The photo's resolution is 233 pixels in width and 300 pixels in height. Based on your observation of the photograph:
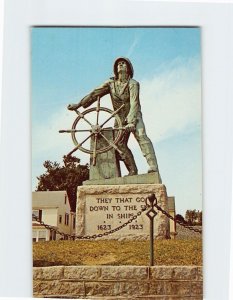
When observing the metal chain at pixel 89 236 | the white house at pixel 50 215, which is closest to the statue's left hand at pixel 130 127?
the metal chain at pixel 89 236

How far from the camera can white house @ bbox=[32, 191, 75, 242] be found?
5.44 metres

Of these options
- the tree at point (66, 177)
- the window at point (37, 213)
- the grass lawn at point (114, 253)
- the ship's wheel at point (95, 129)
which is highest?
the ship's wheel at point (95, 129)

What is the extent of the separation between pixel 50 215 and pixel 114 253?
73 centimetres

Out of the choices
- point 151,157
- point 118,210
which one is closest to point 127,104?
point 151,157

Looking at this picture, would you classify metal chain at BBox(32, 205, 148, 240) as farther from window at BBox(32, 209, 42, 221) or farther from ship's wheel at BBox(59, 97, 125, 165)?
ship's wheel at BBox(59, 97, 125, 165)

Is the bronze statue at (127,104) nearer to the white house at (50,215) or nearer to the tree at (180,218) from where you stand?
the tree at (180,218)

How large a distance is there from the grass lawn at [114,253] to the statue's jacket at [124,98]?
121cm

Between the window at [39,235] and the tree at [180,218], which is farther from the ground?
the tree at [180,218]

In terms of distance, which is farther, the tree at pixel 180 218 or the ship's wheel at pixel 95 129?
the ship's wheel at pixel 95 129

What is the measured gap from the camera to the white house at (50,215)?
5.44m

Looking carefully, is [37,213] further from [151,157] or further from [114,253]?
[151,157]
